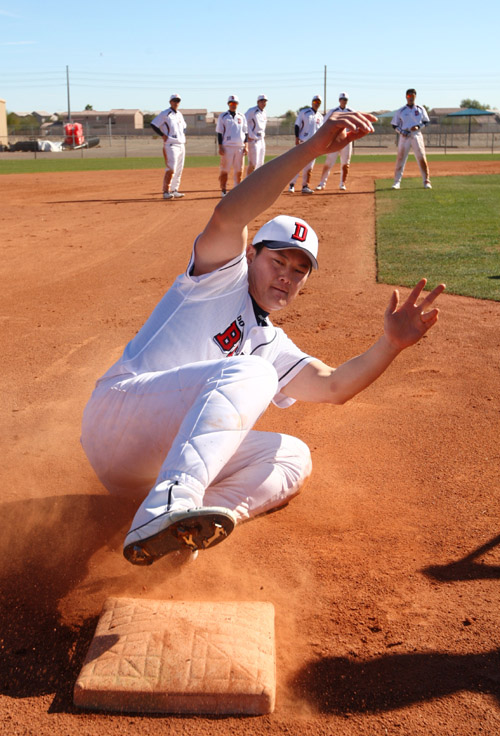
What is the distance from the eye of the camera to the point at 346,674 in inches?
93.6

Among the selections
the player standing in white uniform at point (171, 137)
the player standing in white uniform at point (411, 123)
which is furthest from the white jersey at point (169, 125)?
the player standing in white uniform at point (411, 123)

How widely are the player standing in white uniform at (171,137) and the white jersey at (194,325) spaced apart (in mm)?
13495

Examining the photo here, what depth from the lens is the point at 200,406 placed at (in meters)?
2.51

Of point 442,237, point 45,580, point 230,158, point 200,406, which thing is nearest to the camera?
point 200,406

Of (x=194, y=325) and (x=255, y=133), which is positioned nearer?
(x=194, y=325)

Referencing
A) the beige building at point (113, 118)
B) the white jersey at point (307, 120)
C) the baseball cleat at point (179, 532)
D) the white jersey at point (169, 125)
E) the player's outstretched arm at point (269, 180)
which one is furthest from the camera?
the beige building at point (113, 118)

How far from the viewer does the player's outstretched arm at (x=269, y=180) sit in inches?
108

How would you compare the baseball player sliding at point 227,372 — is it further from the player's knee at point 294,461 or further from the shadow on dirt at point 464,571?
the shadow on dirt at point 464,571

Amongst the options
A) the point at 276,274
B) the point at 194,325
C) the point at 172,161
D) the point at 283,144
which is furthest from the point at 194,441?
the point at 283,144

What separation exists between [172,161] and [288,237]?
1400 centimetres

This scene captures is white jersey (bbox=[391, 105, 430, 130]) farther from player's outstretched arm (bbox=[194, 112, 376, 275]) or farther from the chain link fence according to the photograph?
the chain link fence

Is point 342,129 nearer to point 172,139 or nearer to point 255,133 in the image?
point 172,139

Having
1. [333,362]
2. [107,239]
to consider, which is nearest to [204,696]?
[333,362]

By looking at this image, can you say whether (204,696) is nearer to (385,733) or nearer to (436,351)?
(385,733)
